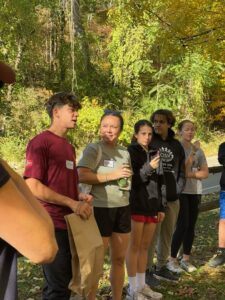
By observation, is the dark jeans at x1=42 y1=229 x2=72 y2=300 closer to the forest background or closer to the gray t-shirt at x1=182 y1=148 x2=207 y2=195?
the gray t-shirt at x1=182 y1=148 x2=207 y2=195

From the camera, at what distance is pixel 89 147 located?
3688 millimetres

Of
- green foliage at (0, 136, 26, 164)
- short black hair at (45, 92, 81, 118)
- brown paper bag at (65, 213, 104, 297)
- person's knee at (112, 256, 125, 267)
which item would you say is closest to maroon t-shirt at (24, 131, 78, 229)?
brown paper bag at (65, 213, 104, 297)

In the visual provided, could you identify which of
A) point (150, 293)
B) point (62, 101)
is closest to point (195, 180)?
point (150, 293)

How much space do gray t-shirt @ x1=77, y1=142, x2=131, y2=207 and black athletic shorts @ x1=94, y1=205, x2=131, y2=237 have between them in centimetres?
4

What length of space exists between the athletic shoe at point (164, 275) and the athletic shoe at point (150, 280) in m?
0.06

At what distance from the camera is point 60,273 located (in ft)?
9.75

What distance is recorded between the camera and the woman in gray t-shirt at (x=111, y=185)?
359 cm

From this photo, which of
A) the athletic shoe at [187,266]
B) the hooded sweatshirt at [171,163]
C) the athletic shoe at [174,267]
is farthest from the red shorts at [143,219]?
the athletic shoe at [187,266]

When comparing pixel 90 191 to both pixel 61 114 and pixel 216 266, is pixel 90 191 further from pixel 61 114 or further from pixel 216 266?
pixel 216 266

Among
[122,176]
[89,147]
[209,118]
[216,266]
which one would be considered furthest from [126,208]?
[209,118]

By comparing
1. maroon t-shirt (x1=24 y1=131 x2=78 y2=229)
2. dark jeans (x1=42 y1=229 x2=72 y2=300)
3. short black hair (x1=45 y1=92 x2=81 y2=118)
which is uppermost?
short black hair (x1=45 y1=92 x2=81 y2=118)

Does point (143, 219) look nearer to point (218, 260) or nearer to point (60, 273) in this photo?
point (60, 273)

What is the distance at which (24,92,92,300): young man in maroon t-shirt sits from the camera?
9.64ft

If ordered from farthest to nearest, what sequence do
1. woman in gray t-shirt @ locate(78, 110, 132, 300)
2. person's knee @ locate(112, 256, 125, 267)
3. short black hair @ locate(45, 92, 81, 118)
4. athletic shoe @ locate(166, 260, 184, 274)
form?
athletic shoe @ locate(166, 260, 184, 274)
person's knee @ locate(112, 256, 125, 267)
woman in gray t-shirt @ locate(78, 110, 132, 300)
short black hair @ locate(45, 92, 81, 118)
